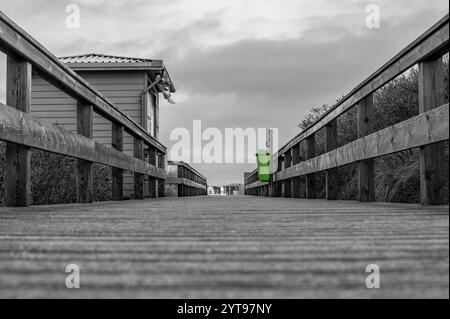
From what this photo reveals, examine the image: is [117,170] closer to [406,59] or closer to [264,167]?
[406,59]

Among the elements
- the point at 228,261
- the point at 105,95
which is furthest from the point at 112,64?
the point at 228,261

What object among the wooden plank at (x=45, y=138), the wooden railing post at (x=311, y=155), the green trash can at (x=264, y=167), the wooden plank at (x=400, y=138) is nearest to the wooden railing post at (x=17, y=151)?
the wooden plank at (x=45, y=138)

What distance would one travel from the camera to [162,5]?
9.38 metres

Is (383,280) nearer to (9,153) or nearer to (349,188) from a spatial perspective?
(9,153)

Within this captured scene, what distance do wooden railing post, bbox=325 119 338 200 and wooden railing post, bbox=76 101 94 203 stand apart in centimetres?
223

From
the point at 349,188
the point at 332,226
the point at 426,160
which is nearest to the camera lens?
the point at 332,226

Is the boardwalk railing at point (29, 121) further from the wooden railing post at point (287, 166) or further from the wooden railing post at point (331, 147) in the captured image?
the wooden railing post at point (287, 166)

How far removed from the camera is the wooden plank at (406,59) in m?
2.35

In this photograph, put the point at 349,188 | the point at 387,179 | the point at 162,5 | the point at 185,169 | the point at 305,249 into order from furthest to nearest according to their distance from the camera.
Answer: the point at 185,169, the point at 162,5, the point at 349,188, the point at 387,179, the point at 305,249

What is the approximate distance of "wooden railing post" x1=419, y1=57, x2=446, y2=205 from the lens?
259 cm

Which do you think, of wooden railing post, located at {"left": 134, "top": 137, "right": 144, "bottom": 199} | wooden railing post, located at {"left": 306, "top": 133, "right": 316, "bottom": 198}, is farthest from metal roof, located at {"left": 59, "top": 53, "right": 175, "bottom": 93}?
wooden railing post, located at {"left": 306, "top": 133, "right": 316, "bottom": 198}
